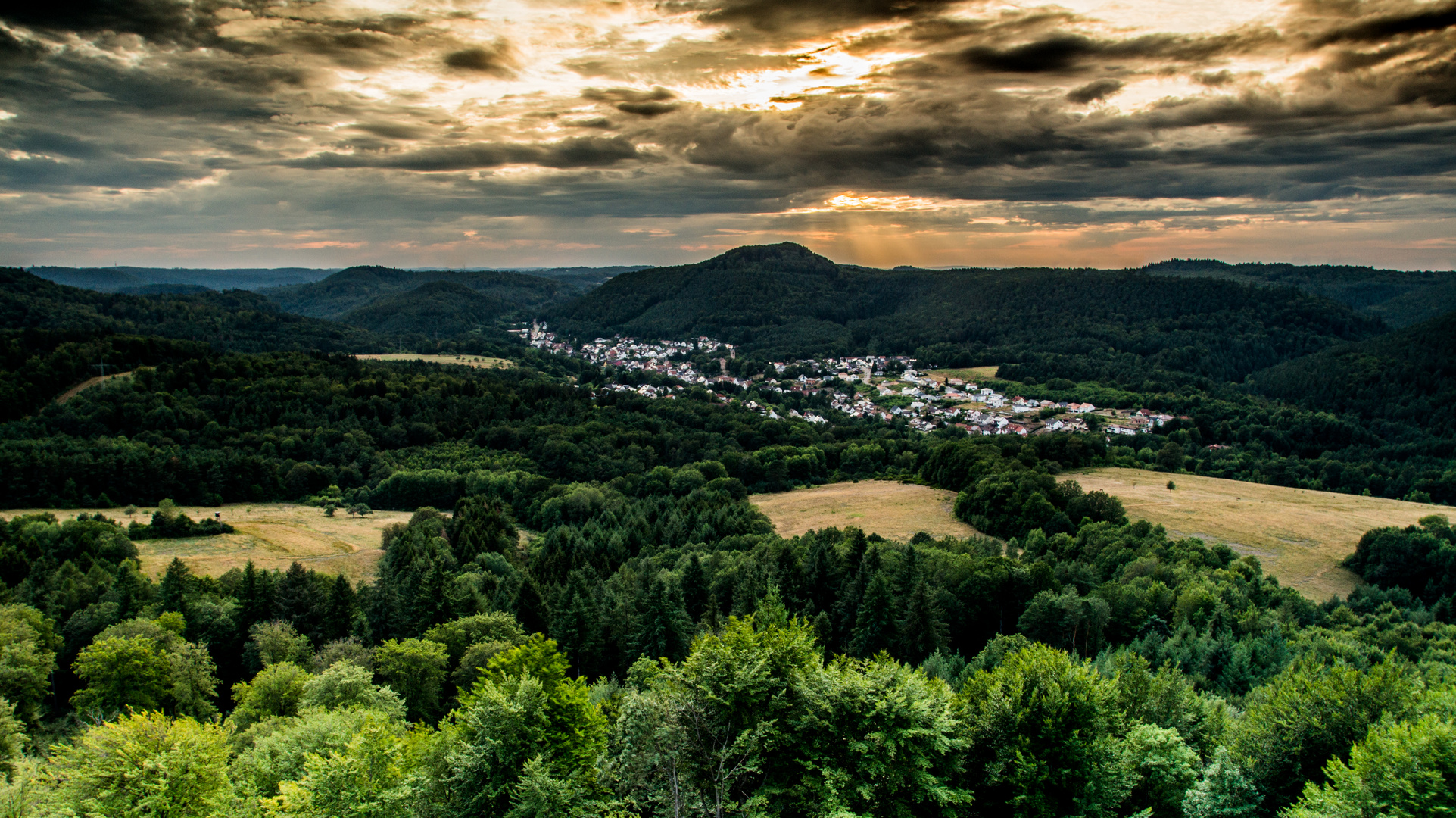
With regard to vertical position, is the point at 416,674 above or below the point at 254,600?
below

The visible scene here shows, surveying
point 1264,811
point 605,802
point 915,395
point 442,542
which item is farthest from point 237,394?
point 915,395

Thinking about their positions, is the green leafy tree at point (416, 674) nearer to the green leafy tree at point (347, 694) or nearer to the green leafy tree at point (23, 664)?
the green leafy tree at point (347, 694)

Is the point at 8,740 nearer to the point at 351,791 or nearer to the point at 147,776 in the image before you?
the point at 147,776

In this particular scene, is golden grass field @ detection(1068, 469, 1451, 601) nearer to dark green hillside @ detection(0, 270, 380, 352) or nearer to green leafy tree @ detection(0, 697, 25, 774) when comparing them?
green leafy tree @ detection(0, 697, 25, 774)

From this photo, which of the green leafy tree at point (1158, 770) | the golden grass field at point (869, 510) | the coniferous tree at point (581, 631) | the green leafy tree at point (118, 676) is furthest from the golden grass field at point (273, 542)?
the green leafy tree at point (1158, 770)

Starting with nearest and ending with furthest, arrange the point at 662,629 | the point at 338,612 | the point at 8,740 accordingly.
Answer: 1. the point at 8,740
2. the point at 662,629
3. the point at 338,612

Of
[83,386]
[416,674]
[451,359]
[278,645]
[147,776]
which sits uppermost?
[451,359]

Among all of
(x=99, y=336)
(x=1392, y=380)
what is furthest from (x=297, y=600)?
(x=1392, y=380)
